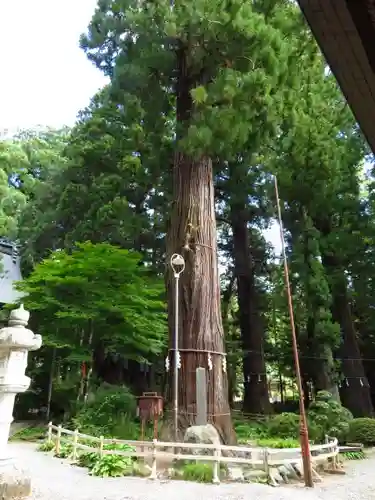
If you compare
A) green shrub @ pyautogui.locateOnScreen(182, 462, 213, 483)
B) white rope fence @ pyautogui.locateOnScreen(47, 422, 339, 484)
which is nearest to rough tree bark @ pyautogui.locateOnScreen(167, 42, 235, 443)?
white rope fence @ pyautogui.locateOnScreen(47, 422, 339, 484)

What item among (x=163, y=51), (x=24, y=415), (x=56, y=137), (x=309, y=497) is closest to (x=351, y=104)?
(x=309, y=497)

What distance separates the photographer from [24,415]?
45.3 feet

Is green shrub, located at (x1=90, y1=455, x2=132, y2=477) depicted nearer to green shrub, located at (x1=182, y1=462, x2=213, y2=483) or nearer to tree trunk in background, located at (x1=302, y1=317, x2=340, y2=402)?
green shrub, located at (x1=182, y1=462, x2=213, y2=483)

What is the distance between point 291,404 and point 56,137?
19.6 metres

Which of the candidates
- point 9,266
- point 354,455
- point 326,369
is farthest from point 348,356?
point 9,266

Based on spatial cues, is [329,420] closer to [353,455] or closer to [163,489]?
[353,455]

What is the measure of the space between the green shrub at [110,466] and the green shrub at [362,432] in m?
6.35

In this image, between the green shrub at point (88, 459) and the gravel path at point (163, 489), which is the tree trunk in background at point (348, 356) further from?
the green shrub at point (88, 459)

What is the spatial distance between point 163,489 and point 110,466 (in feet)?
4.14

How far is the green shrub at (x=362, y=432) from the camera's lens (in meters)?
10.0

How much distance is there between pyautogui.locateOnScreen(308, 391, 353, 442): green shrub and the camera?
32.5 feet

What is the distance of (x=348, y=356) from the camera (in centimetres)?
1478

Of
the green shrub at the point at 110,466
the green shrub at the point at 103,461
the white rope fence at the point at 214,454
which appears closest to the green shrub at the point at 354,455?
the white rope fence at the point at 214,454

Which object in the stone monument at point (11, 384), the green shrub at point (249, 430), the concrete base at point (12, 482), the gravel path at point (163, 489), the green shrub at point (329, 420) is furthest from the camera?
the green shrub at point (249, 430)
